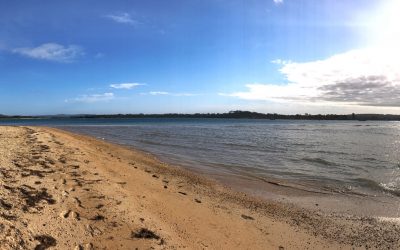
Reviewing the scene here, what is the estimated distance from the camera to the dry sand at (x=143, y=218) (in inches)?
233

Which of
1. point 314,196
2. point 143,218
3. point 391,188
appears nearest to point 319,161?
point 391,188

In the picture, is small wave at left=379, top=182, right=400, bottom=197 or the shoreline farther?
small wave at left=379, top=182, right=400, bottom=197

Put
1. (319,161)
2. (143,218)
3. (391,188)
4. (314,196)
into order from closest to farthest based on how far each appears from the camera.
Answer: (143,218)
(314,196)
(391,188)
(319,161)

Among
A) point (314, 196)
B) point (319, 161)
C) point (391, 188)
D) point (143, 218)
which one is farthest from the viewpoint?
point (319, 161)

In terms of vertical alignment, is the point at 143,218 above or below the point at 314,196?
above

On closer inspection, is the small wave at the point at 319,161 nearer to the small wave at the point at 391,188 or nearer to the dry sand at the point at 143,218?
the small wave at the point at 391,188

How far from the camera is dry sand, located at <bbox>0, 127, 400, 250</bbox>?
19.4 ft

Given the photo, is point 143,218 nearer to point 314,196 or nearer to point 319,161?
point 314,196

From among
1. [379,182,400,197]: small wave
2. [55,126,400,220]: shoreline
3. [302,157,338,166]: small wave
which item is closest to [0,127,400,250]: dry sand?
[55,126,400,220]: shoreline

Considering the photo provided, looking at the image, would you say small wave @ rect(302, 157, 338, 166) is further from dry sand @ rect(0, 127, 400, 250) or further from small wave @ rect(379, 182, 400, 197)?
dry sand @ rect(0, 127, 400, 250)

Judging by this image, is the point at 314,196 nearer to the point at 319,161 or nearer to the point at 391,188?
the point at 391,188

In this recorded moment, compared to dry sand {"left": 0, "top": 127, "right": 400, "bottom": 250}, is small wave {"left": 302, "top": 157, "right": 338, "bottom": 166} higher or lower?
lower

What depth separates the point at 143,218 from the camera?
7.22 meters

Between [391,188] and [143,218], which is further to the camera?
[391,188]
